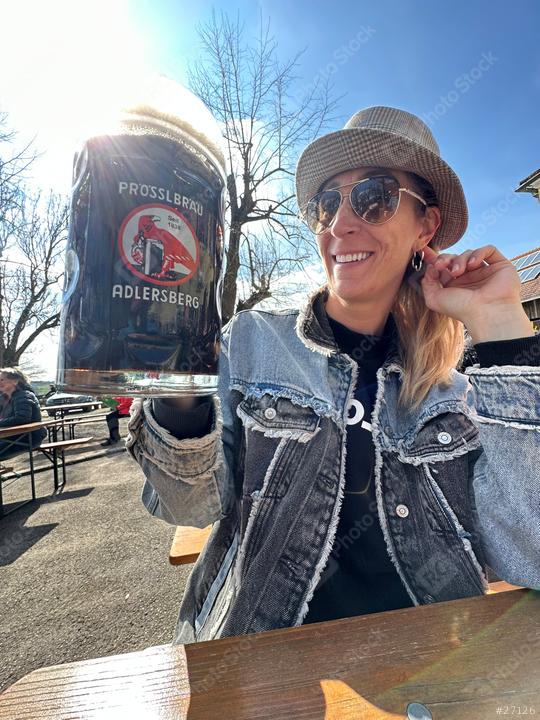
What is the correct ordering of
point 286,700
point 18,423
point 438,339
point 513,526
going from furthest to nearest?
point 18,423, point 438,339, point 513,526, point 286,700

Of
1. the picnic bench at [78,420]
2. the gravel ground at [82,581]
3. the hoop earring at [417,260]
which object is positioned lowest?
the gravel ground at [82,581]

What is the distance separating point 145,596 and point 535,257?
18.2 m

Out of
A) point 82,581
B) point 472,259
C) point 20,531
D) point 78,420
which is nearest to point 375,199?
point 472,259

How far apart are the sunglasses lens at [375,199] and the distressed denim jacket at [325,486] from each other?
0.47 metres

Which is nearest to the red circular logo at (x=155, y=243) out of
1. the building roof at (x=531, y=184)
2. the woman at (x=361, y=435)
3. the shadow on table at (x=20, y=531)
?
the woman at (x=361, y=435)

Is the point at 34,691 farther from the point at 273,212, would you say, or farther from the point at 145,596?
the point at 273,212

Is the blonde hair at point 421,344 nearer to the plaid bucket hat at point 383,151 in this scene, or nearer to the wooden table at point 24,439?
the plaid bucket hat at point 383,151

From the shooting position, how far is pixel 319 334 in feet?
4.33

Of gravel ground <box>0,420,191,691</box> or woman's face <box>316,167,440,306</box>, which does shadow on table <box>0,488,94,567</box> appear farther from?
woman's face <box>316,167,440,306</box>

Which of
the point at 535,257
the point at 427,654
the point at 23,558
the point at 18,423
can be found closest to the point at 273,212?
the point at 18,423

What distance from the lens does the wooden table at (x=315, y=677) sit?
0.57m

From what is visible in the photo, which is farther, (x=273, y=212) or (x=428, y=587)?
(x=273, y=212)

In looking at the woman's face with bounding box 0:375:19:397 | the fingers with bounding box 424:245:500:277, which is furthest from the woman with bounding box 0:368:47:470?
the fingers with bounding box 424:245:500:277

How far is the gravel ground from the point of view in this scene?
2.26 meters
